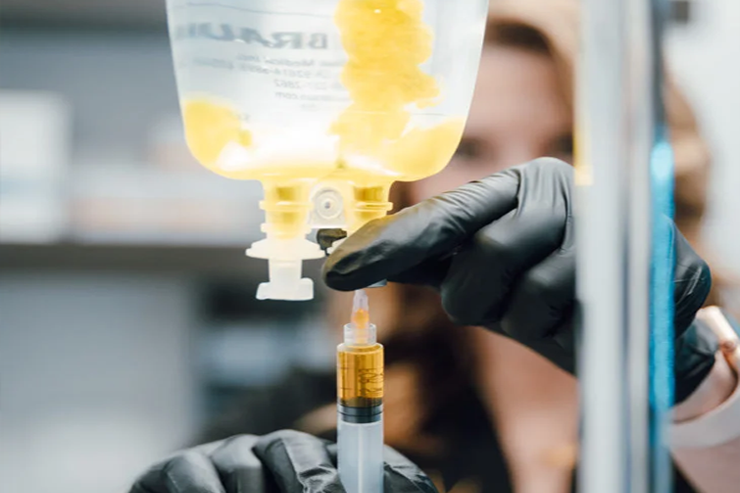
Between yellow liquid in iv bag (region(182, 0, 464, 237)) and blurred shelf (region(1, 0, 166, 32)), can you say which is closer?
yellow liquid in iv bag (region(182, 0, 464, 237))

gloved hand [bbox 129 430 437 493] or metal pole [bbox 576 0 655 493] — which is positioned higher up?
metal pole [bbox 576 0 655 493]

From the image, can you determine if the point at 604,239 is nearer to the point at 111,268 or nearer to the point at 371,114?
the point at 371,114

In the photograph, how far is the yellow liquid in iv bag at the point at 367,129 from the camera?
1.48 feet

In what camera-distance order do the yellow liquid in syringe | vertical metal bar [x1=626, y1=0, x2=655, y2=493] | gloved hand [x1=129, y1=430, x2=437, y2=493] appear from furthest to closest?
gloved hand [x1=129, y1=430, x2=437, y2=493]
the yellow liquid in syringe
vertical metal bar [x1=626, y1=0, x2=655, y2=493]

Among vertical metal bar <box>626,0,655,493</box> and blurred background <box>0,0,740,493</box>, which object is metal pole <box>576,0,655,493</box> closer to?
vertical metal bar <box>626,0,655,493</box>

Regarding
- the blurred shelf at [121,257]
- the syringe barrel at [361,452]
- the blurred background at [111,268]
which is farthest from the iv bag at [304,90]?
the blurred shelf at [121,257]

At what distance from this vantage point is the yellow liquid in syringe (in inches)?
17.7

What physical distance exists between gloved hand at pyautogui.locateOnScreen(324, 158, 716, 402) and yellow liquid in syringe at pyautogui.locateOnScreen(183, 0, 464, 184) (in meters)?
0.04

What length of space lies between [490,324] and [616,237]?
32 centimetres

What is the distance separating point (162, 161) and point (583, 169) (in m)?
1.18

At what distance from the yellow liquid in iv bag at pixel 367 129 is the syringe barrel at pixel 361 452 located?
0.14 meters

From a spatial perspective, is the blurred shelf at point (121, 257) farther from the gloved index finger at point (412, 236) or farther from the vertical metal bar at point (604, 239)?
the vertical metal bar at point (604, 239)

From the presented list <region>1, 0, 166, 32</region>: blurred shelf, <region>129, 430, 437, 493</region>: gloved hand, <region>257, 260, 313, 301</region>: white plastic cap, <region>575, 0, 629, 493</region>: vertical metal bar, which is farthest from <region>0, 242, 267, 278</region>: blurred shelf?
<region>575, 0, 629, 493</region>: vertical metal bar

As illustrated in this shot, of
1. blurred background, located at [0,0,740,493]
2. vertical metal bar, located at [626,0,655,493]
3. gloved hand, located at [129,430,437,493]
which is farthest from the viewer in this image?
blurred background, located at [0,0,740,493]
